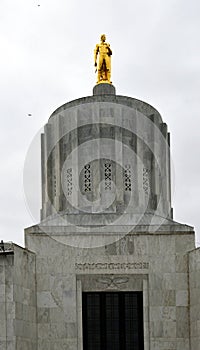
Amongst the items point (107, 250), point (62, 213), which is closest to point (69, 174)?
point (62, 213)

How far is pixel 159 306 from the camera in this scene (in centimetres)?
2989

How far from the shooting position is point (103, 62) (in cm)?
3491

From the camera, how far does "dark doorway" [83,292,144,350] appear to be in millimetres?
29812

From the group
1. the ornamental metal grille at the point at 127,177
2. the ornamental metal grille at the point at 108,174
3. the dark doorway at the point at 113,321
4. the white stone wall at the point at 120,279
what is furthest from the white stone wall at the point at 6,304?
the ornamental metal grille at the point at 127,177

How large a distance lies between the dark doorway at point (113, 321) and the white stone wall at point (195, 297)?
1.89 meters

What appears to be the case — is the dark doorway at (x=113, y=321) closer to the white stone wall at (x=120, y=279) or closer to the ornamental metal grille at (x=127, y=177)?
the white stone wall at (x=120, y=279)

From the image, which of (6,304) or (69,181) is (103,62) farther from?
(6,304)

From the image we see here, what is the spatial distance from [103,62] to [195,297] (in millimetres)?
11200

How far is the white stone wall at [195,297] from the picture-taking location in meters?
29.1

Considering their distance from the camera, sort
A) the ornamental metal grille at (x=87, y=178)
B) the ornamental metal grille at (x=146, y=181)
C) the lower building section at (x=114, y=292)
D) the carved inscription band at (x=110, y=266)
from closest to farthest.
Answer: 1. the lower building section at (x=114, y=292)
2. the carved inscription band at (x=110, y=266)
3. the ornamental metal grille at (x=87, y=178)
4. the ornamental metal grille at (x=146, y=181)

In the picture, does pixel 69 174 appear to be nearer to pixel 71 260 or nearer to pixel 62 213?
pixel 62 213

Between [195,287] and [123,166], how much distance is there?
237 inches

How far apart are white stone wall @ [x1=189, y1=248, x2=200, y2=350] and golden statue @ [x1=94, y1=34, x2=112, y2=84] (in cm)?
920

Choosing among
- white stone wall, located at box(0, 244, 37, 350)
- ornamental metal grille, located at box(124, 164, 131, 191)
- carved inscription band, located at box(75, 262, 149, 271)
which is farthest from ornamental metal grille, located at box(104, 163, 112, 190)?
white stone wall, located at box(0, 244, 37, 350)
